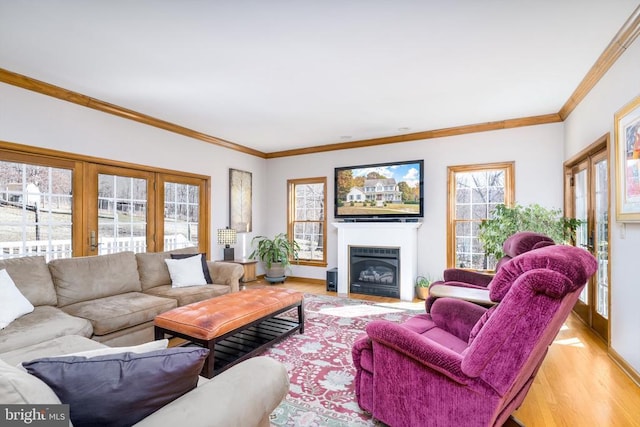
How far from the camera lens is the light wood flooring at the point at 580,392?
1907 mm

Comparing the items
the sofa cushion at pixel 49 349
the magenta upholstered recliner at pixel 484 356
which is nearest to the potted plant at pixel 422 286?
the magenta upholstered recliner at pixel 484 356

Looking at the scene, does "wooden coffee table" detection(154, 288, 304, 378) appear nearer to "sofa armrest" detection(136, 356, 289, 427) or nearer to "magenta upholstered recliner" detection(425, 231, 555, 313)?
"sofa armrest" detection(136, 356, 289, 427)

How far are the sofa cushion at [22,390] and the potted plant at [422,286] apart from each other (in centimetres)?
460

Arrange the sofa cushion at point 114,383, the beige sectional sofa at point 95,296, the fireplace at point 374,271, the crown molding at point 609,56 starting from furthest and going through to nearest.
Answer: the fireplace at point 374,271 < the beige sectional sofa at point 95,296 < the crown molding at point 609,56 < the sofa cushion at point 114,383

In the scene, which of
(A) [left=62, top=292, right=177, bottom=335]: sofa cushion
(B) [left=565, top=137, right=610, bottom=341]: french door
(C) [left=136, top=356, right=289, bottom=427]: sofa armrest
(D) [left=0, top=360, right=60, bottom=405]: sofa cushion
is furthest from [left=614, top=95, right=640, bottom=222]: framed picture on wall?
(A) [left=62, top=292, right=177, bottom=335]: sofa cushion

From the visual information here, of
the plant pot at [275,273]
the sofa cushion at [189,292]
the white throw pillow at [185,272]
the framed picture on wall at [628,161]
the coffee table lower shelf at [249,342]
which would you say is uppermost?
the framed picture on wall at [628,161]

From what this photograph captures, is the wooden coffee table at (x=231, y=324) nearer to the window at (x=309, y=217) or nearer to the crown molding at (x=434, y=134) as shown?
the window at (x=309, y=217)

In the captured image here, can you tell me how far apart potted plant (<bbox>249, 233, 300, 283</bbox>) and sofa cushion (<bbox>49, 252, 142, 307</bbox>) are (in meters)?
2.56

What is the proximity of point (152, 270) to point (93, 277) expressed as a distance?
2.10 feet

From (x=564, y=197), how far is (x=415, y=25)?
11.1 ft

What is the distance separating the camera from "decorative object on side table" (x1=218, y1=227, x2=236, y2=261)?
518cm

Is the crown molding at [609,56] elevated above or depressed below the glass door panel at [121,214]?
above

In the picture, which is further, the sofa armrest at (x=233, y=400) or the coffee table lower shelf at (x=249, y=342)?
the coffee table lower shelf at (x=249, y=342)

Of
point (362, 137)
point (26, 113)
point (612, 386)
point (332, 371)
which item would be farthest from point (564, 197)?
point (26, 113)
